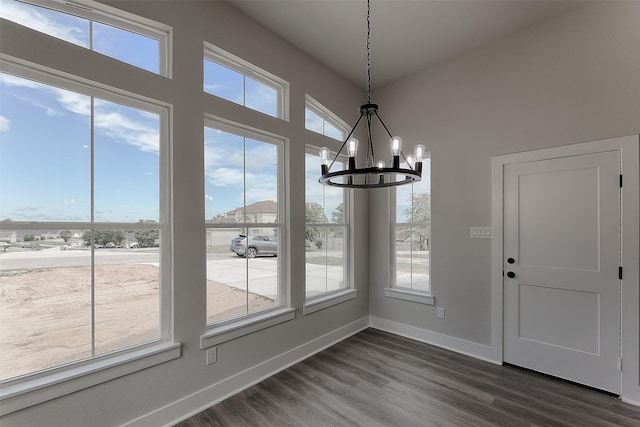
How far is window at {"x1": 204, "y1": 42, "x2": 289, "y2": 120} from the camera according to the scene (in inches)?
93.1

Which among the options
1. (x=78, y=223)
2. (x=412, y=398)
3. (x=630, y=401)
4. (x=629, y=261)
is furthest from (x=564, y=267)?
(x=78, y=223)

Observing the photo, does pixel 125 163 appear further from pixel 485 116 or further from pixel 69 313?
pixel 485 116

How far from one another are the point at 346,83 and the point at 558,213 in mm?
2721

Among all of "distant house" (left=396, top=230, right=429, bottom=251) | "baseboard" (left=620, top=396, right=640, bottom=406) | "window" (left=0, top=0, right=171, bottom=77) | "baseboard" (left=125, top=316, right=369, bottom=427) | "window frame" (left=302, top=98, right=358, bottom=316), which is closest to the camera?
"window" (left=0, top=0, right=171, bottom=77)

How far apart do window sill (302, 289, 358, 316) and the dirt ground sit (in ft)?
4.77

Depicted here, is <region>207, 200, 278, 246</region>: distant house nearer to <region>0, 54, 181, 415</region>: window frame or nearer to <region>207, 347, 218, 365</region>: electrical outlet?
<region>0, 54, 181, 415</region>: window frame

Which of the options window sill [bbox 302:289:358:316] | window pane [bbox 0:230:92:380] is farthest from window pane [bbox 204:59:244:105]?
window sill [bbox 302:289:358:316]

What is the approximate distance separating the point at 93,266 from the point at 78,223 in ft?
0.93

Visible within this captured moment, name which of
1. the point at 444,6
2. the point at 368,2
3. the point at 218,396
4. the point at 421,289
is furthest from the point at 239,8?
the point at 421,289

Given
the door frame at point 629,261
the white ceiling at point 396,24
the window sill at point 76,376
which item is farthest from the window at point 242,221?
the door frame at point 629,261

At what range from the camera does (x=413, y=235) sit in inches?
139

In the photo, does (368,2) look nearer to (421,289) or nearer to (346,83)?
(346,83)

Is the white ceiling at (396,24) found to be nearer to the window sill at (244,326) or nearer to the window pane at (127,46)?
the window pane at (127,46)

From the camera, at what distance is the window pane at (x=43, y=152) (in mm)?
1525
